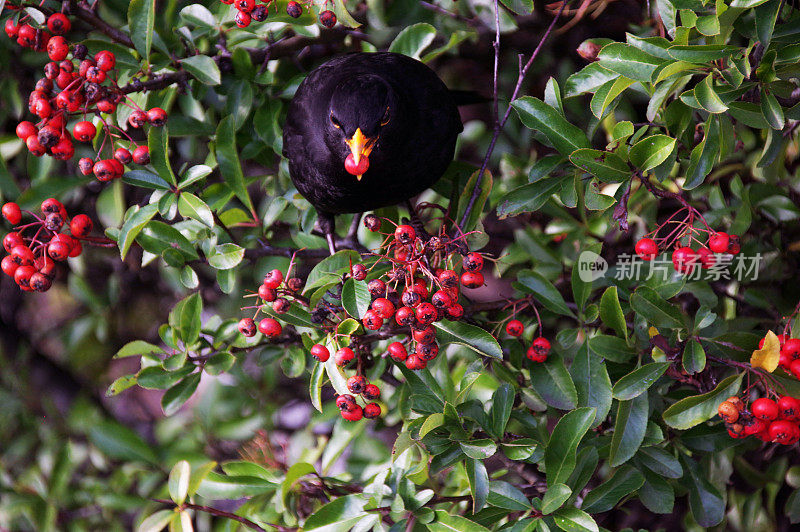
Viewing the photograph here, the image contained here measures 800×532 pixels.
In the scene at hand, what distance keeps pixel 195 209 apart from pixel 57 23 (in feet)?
1.23

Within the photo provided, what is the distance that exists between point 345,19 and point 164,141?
37 cm

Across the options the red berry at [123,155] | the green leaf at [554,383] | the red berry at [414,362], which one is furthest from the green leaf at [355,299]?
the red berry at [123,155]

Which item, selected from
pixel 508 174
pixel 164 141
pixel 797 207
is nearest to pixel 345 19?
pixel 164 141

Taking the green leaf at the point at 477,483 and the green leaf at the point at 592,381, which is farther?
the green leaf at the point at 592,381

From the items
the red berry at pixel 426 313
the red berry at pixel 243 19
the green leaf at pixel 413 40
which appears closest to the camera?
the red berry at pixel 426 313

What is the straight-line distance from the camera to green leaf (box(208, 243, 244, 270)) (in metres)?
1.10

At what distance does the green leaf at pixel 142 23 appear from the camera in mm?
1129

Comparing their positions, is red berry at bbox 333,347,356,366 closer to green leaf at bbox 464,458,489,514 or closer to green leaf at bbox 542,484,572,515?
green leaf at bbox 464,458,489,514

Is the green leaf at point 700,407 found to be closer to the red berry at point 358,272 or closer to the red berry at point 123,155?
the red berry at point 358,272

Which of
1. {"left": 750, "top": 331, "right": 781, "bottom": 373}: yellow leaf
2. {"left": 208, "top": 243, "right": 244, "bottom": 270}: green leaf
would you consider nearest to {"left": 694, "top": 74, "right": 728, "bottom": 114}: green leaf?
{"left": 750, "top": 331, "right": 781, "bottom": 373}: yellow leaf

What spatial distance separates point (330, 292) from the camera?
1073 millimetres

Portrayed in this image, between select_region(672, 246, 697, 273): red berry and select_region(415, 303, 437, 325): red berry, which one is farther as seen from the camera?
select_region(672, 246, 697, 273): red berry

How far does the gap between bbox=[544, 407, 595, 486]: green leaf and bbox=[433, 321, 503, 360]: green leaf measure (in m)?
0.14

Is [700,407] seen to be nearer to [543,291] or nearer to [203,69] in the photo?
[543,291]
